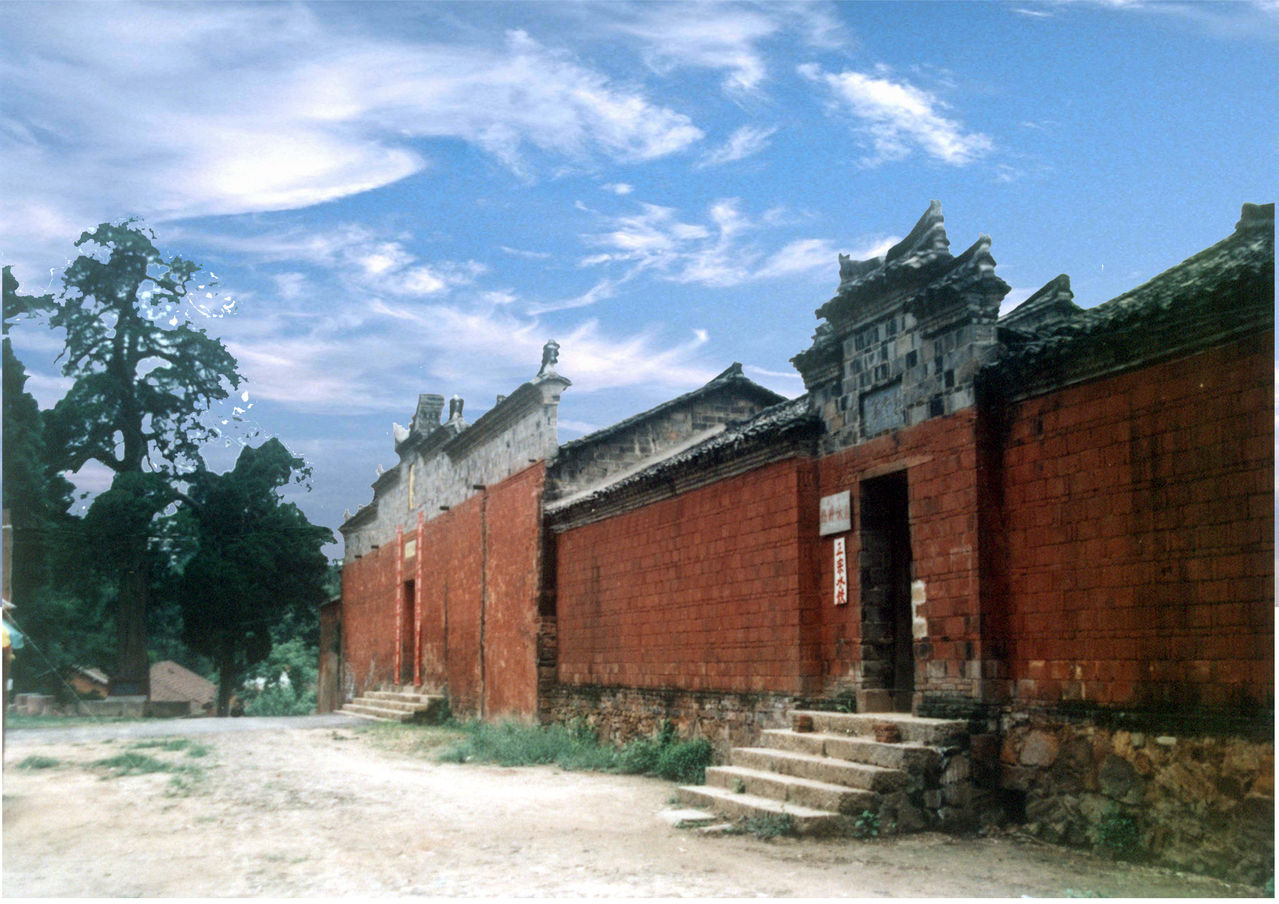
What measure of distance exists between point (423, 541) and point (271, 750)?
8.70 metres

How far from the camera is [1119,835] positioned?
22.3 feet

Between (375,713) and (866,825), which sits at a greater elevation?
(866,825)

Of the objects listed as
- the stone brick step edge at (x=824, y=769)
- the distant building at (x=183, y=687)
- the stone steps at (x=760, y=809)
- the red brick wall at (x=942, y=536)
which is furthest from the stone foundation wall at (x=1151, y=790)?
the distant building at (x=183, y=687)

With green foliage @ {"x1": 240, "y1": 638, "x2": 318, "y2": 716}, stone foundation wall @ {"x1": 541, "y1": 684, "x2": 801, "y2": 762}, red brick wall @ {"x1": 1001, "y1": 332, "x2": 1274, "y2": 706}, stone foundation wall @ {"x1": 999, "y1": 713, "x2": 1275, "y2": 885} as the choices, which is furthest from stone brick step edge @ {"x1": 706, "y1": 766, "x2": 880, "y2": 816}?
green foliage @ {"x1": 240, "y1": 638, "x2": 318, "y2": 716}

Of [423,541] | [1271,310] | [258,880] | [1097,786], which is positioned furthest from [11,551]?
[423,541]

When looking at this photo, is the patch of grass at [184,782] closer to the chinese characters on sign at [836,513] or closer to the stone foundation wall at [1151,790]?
the chinese characters on sign at [836,513]

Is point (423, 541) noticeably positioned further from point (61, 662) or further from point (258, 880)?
point (258, 880)

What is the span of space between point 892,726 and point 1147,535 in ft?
7.89

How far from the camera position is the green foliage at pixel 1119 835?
671 cm

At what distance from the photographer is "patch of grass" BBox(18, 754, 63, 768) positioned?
12.6m

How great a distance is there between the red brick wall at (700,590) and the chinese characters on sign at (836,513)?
0.64 ft

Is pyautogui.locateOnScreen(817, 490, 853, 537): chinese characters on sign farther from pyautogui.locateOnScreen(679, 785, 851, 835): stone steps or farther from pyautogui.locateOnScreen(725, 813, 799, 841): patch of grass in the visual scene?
pyautogui.locateOnScreen(725, 813, 799, 841): patch of grass

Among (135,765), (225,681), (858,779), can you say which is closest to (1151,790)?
(858,779)

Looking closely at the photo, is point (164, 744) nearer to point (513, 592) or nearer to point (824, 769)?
point (513, 592)
